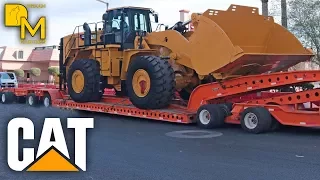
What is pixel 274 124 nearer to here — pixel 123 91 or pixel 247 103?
pixel 247 103

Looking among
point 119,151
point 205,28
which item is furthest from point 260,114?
point 119,151

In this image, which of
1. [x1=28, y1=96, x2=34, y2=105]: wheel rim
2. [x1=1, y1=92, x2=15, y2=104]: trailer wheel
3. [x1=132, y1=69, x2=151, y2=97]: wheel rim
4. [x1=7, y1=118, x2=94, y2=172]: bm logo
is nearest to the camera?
[x1=7, y1=118, x2=94, y2=172]: bm logo

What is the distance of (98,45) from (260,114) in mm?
7013

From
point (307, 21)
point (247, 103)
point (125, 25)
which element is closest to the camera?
point (247, 103)

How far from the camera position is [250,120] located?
11.2 meters

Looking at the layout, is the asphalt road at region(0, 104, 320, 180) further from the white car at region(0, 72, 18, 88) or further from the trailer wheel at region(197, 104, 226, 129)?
the white car at region(0, 72, 18, 88)

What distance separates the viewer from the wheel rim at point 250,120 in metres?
11.1

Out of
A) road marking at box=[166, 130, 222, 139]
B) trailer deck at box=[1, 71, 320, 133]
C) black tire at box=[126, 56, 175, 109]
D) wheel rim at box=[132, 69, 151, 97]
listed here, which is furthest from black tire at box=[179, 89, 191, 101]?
road marking at box=[166, 130, 222, 139]

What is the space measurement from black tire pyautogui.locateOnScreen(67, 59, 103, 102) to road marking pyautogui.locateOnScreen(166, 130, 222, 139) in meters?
5.04

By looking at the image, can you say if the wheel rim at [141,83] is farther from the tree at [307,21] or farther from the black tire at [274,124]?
the tree at [307,21]

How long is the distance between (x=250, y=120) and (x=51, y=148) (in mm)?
6266

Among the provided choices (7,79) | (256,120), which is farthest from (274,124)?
(7,79)

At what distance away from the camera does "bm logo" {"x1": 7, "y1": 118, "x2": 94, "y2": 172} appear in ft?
19.2

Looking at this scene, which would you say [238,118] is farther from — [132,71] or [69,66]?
[69,66]
